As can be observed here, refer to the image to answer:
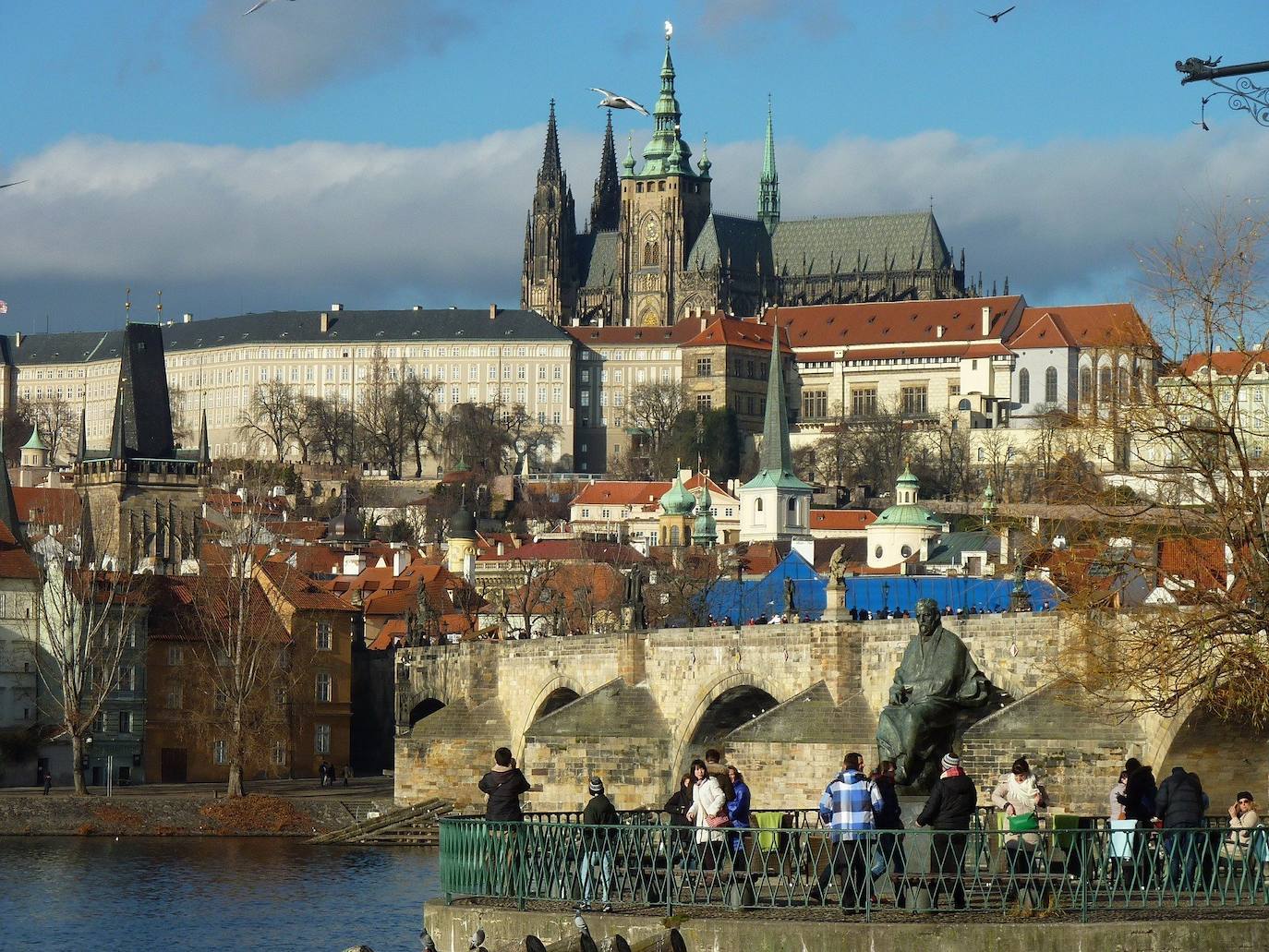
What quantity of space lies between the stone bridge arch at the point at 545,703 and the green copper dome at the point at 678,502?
299 feet

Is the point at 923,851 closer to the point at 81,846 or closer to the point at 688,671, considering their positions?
the point at 688,671

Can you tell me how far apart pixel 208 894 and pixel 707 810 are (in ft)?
94.1

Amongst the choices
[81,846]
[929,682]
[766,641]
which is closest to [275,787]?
[81,846]

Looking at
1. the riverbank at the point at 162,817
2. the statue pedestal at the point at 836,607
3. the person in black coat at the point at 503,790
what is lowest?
the riverbank at the point at 162,817

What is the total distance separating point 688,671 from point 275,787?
1772 centimetres

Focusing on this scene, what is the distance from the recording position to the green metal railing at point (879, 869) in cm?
1838

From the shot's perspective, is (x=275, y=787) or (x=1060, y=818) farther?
(x=275, y=787)

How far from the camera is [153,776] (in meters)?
69.7

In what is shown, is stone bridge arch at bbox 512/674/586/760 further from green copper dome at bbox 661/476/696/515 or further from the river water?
green copper dome at bbox 661/476/696/515

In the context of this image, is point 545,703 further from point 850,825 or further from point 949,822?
point 949,822

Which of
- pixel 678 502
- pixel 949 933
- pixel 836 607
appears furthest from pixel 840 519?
pixel 949 933

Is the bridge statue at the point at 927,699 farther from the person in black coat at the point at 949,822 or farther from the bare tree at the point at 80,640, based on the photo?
the bare tree at the point at 80,640

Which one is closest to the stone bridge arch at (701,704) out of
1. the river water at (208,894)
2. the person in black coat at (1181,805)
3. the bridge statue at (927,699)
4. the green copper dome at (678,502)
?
the river water at (208,894)

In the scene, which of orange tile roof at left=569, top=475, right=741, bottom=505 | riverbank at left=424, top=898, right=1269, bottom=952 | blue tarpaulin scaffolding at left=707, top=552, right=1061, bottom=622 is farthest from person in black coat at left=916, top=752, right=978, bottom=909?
orange tile roof at left=569, top=475, right=741, bottom=505
